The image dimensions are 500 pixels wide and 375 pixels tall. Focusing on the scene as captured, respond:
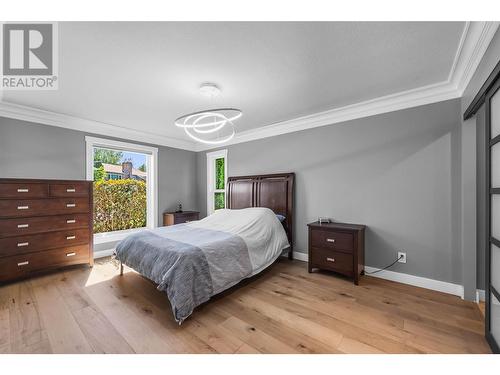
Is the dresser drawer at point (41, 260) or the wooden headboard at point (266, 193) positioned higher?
the wooden headboard at point (266, 193)

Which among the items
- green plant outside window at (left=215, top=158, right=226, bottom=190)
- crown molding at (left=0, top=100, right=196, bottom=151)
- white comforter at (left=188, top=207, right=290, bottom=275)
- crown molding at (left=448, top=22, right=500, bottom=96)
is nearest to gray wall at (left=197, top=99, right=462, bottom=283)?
crown molding at (left=448, top=22, right=500, bottom=96)

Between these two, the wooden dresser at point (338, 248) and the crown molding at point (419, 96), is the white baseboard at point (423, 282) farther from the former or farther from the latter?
the crown molding at point (419, 96)

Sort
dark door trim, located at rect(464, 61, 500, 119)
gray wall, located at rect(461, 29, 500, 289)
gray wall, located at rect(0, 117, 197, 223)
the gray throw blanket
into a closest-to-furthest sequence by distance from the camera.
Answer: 1. dark door trim, located at rect(464, 61, 500, 119)
2. the gray throw blanket
3. gray wall, located at rect(461, 29, 500, 289)
4. gray wall, located at rect(0, 117, 197, 223)

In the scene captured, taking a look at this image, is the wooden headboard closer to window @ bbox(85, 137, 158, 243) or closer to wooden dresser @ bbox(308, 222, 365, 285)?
wooden dresser @ bbox(308, 222, 365, 285)

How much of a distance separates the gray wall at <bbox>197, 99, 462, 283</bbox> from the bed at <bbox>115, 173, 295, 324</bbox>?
42 cm

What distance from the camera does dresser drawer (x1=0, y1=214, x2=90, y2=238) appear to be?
8.45 ft

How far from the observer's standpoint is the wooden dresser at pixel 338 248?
2584 mm

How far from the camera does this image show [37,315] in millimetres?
1930

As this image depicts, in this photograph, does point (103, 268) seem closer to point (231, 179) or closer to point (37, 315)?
point (37, 315)

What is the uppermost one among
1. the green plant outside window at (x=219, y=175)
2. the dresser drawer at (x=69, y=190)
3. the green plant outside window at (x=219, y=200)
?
the green plant outside window at (x=219, y=175)

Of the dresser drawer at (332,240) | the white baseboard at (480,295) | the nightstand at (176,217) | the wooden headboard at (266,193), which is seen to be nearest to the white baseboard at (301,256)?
the wooden headboard at (266,193)

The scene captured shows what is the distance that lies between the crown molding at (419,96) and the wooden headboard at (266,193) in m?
0.81

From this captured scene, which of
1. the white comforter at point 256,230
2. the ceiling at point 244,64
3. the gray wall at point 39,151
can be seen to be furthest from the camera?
the gray wall at point 39,151

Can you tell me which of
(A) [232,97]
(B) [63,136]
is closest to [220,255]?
(A) [232,97]
